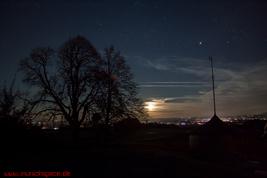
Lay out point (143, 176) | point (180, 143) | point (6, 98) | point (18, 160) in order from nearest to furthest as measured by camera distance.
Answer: point (143, 176)
point (18, 160)
point (6, 98)
point (180, 143)

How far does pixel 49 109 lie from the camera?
94.8 feet

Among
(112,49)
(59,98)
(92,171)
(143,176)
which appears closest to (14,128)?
(92,171)

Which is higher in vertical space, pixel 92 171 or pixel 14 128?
pixel 14 128

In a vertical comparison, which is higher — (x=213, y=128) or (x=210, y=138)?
(x=213, y=128)

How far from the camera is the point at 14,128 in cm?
A: 1838

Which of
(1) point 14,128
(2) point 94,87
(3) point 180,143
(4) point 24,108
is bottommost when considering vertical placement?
(3) point 180,143

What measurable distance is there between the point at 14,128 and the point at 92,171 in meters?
5.98

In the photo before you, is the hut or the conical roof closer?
the hut

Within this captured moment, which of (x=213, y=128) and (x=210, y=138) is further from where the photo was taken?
(x=213, y=128)

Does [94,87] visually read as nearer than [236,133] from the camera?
Yes

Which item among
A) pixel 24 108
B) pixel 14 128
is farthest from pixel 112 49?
pixel 14 128

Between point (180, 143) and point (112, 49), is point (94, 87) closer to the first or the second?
point (112, 49)

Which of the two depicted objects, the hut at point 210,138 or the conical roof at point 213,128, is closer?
the hut at point 210,138

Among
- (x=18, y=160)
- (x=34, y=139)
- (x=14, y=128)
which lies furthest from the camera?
(x=34, y=139)
